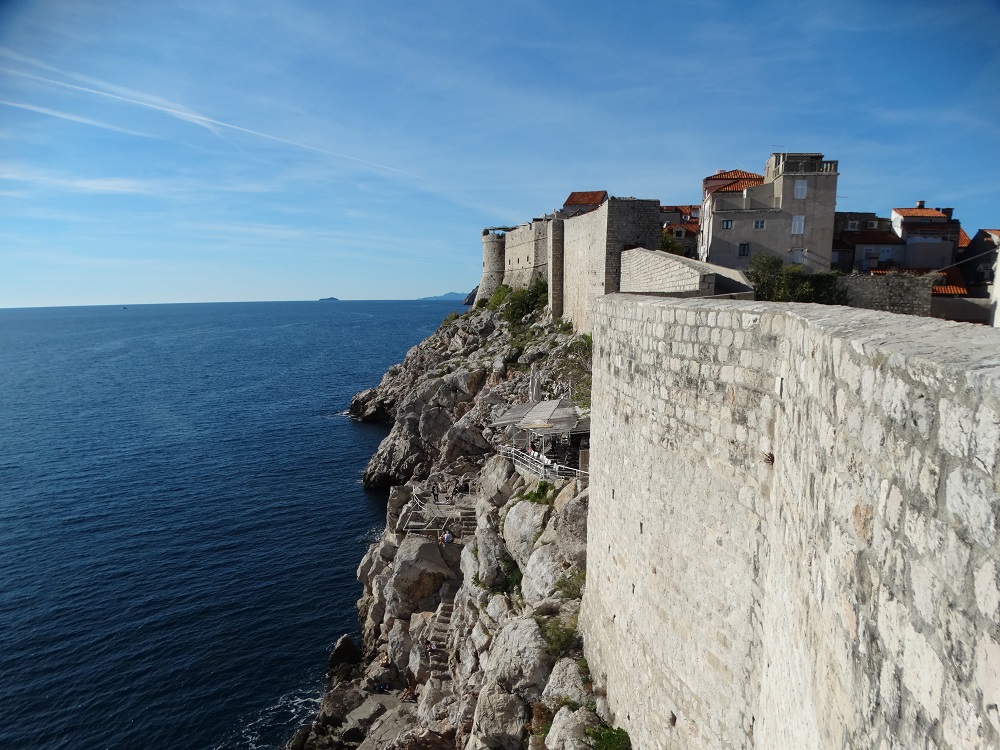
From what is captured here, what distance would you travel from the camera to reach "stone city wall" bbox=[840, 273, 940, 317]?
16.8 meters

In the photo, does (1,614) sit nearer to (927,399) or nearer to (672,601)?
(672,601)

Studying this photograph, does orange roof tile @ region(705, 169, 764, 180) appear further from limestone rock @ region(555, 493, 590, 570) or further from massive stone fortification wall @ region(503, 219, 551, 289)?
limestone rock @ region(555, 493, 590, 570)

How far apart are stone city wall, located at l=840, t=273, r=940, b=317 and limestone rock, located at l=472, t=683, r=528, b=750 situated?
13.9 meters

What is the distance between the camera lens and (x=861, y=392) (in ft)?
8.98

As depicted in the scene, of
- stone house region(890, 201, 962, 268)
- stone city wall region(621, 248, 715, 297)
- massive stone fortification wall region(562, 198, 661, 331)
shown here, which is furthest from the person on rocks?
stone house region(890, 201, 962, 268)

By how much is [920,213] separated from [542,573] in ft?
93.7

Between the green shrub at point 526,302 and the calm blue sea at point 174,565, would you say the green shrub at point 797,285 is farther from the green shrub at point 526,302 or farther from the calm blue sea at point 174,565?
the green shrub at point 526,302

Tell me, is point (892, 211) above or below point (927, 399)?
above

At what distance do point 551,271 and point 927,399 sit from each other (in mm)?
39160

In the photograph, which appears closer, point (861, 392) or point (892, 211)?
point (861, 392)

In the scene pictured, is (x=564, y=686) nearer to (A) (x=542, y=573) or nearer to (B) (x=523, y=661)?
(B) (x=523, y=661)

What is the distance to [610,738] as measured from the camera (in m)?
8.08

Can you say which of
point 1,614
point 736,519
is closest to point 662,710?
point 736,519

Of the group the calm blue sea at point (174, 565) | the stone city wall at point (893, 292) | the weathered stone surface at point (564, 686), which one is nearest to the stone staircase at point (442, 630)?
the calm blue sea at point (174, 565)
